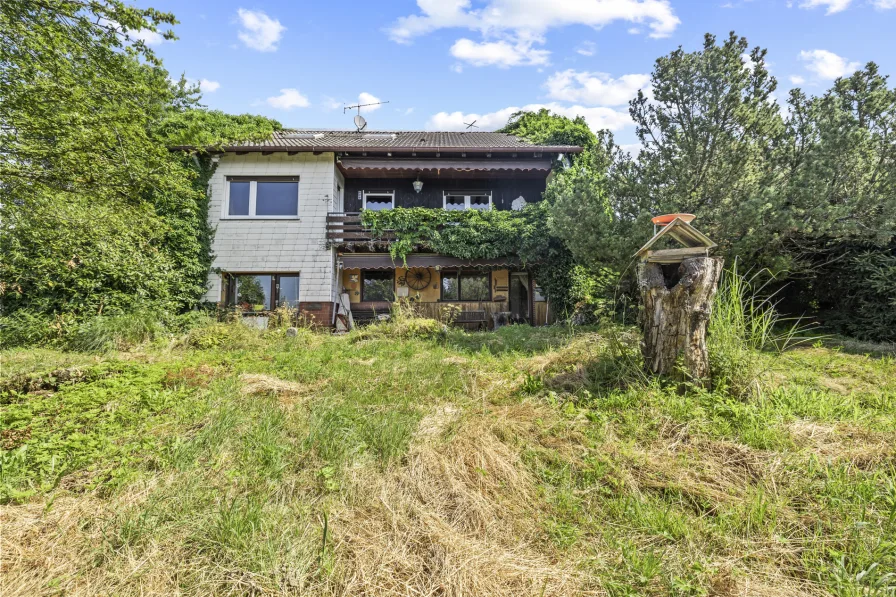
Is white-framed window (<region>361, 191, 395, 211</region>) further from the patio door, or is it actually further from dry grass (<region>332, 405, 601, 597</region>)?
dry grass (<region>332, 405, 601, 597</region>)

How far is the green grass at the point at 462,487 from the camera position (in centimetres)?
178

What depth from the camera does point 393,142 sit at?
1505 cm

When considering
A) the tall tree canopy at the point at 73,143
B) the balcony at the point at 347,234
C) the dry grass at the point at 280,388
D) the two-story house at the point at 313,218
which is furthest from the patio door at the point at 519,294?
the tall tree canopy at the point at 73,143

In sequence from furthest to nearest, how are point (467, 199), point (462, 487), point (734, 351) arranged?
point (467, 199)
point (734, 351)
point (462, 487)

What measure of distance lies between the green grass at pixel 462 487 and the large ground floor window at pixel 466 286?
1006cm

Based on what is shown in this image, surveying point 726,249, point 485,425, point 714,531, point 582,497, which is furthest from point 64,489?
point 726,249

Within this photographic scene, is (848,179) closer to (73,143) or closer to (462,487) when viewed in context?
(462,487)

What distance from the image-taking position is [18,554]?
6.11ft

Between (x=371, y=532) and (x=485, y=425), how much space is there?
141 centimetres

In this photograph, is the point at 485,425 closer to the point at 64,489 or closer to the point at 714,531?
the point at 714,531

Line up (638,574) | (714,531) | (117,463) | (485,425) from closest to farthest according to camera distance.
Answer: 1. (638,574)
2. (714,531)
3. (117,463)
4. (485,425)

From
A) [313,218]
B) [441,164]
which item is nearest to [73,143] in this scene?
[313,218]

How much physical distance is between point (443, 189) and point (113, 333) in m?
10.7

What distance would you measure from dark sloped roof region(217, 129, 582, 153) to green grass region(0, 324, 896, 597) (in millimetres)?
10185
